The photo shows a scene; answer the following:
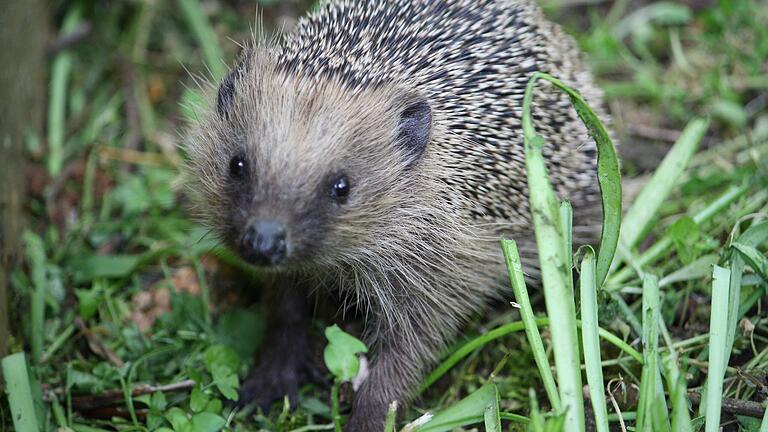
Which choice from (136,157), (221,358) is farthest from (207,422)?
(136,157)

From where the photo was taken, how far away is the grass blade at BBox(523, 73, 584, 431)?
10.0 ft

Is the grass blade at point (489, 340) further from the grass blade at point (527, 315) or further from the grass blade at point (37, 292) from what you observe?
the grass blade at point (37, 292)

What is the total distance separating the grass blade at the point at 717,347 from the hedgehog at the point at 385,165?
3.12 ft

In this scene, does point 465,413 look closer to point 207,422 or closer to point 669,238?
point 207,422

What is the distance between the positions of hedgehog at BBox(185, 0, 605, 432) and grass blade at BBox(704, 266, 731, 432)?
3.12 feet

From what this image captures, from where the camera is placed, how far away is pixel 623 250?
412 centimetres

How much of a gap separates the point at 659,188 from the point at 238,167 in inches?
86.7

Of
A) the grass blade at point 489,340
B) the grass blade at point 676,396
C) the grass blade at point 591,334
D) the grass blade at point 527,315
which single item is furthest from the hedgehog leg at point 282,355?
the grass blade at point 676,396

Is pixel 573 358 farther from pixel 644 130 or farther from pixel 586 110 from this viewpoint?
pixel 644 130

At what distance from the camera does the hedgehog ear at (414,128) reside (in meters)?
3.60

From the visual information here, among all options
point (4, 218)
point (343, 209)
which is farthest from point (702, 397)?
point (4, 218)

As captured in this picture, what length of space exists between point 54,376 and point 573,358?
97.8 inches

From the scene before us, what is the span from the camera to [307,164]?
3.28 metres

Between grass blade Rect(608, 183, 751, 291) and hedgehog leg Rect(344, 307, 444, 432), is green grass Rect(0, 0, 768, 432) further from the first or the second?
hedgehog leg Rect(344, 307, 444, 432)
